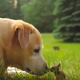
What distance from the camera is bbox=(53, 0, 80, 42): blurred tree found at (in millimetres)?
17723

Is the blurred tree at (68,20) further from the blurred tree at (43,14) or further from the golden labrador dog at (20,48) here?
the golden labrador dog at (20,48)

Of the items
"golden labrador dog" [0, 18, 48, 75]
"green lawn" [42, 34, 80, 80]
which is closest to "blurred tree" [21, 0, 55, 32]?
"green lawn" [42, 34, 80, 80]

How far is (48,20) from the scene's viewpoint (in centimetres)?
2864

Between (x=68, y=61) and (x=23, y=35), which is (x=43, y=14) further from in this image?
(x=23, y=35)

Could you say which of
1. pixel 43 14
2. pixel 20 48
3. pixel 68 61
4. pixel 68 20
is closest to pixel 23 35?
pixel 20 48

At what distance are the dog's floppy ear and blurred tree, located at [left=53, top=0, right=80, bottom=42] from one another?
1419 cm

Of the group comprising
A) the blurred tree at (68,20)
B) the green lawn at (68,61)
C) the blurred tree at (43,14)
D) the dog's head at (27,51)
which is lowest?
the blurred tree at (43,14)

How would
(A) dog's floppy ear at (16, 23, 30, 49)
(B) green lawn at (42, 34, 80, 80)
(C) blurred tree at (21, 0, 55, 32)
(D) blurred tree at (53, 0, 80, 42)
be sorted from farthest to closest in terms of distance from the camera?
1. (C) blurred tree at (21, 0, 55, 32)
2. (D) blurred tree at (53, 0, 80, 42)
3. (B) green lawn at (42, 34, 80, 80)
4. (A) dog's floppy ear at (16, 23, 30, 49)

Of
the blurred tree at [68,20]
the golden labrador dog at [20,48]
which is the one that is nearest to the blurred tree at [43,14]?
the blurred tree at [68,20]

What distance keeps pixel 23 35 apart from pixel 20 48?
0.17m

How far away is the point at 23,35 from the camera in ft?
9.80

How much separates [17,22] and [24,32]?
0.24 metres

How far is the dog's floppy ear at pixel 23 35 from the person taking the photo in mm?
2947

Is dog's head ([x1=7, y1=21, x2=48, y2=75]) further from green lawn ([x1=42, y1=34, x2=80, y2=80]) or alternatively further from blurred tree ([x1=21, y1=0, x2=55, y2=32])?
blurred tree ([x1=21, y1=0, x2=55, y2=32])
